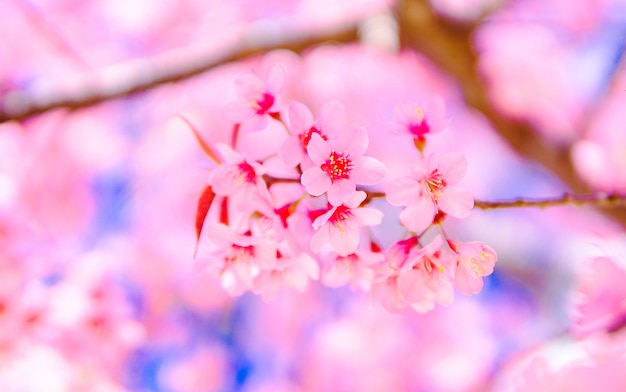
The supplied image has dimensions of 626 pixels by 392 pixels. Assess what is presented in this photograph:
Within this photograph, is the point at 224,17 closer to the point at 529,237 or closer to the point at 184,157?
Answer: the point at 184,157

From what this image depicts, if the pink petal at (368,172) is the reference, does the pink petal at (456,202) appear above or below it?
below

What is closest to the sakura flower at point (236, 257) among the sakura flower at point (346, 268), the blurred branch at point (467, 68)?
the sakura flower at point (346, 268)

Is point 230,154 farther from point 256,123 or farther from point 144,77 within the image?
point 144,77

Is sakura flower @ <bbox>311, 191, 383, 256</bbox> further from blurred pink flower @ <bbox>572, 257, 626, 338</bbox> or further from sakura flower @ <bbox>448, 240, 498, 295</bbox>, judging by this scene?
blurred pink flower @ <bbox>572, 257, 626, 338</bbox>

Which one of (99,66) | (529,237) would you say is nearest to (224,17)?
(99,66)

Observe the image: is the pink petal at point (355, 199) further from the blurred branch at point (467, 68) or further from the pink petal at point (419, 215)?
the blurred branch at point (467, 68)

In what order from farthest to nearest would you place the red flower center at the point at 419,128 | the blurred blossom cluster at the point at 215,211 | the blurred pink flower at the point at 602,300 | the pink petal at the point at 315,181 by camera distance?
the blurred blossom cluster at the point at 215,211 < the blurred pink flower at the point at 602,300 < the red flower center at the point at 419,128 < the pink petal at the point at 315,181
